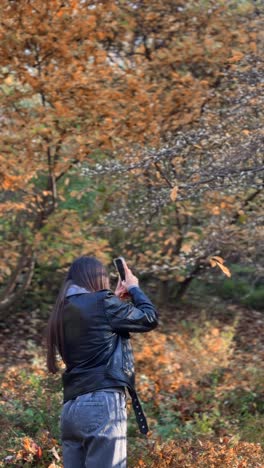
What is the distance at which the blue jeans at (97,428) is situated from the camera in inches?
130

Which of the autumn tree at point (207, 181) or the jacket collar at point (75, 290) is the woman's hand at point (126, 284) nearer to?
the jacket collar at point (75, 290)

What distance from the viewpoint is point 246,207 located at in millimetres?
7980

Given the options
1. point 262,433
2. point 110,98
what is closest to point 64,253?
point 110,98

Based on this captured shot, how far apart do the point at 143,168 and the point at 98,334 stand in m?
2.96

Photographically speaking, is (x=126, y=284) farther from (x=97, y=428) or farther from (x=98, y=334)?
(x=97, y=428)

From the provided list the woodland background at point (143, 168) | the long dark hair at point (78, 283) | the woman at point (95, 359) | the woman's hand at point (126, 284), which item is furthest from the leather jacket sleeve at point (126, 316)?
the woodland background at point (143, 168)

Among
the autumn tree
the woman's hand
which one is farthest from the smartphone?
the autumn tree

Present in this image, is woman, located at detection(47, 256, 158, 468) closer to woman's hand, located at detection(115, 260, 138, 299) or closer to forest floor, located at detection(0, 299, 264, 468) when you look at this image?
woman's hand, located at detection(115, 260, 138, 299)

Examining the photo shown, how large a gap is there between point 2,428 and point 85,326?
2.44m

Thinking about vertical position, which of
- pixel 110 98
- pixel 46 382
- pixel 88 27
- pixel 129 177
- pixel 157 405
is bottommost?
pixel 157 405

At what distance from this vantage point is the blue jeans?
130 inches

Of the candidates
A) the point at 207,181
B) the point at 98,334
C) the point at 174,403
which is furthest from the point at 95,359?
the point at 174,403

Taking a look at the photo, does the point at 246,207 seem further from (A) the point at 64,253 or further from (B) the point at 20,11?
(B) the point at 20,11

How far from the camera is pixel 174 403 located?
6.74 meters
